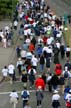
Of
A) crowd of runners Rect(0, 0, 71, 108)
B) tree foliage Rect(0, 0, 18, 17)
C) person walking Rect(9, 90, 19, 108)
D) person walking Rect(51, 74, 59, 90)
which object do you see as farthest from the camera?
tree foliage Rect(0, 0, 18, 17)

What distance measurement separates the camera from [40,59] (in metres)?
32.8

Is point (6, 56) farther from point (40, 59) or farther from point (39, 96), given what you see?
point (39, 96)

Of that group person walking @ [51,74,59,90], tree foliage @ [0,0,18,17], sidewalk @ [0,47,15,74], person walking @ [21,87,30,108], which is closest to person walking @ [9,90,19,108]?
person walking @ [21,87,30,108]

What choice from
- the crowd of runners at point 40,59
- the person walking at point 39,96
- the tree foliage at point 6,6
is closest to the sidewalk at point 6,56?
the crowd of runners at point 40,59

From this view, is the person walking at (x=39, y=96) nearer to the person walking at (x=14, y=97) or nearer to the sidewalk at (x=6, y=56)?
the person walking at (x=14, y=97)

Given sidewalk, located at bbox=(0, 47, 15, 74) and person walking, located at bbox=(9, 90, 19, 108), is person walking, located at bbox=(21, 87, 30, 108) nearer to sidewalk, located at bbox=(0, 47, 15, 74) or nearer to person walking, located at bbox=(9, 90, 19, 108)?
person walking, located at bbox=(9, 90, 19, 108)

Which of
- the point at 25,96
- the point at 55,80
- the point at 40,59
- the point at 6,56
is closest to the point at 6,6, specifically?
the point at 6,56

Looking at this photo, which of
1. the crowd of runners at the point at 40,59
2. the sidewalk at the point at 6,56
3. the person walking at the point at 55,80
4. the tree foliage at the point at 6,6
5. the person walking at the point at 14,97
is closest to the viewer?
the person walking at the point at 14,97

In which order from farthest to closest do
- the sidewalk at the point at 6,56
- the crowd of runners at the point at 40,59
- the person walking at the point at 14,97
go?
1. the sidewalk at the point at 6,56
2. the crowd of runners at the point at 40,59
3. the person walking at the point at 14,97

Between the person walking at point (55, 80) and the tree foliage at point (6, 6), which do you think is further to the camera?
the tree foliage at point (6, 6)

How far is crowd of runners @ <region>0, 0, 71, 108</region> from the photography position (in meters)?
27.4

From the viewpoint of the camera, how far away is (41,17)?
48.2 meters

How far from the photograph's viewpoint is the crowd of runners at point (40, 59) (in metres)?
27.4

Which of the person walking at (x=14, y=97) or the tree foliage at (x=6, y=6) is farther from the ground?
the tree foliage at (x=6, y=6)
